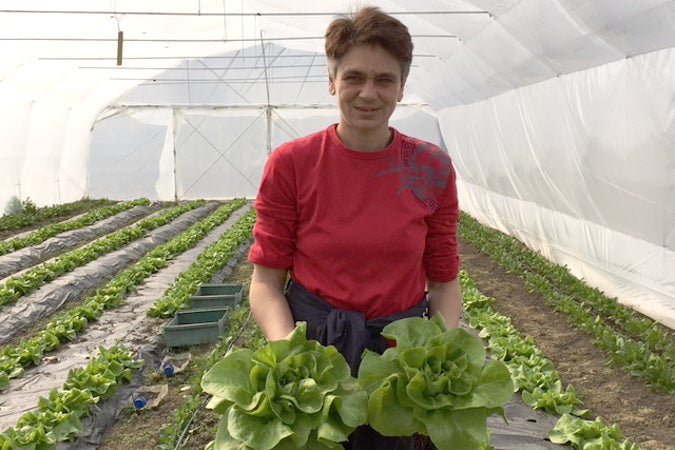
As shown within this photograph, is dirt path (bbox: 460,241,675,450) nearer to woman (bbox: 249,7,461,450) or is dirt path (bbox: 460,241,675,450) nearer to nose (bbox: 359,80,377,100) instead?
woman (bbox: 249,7,461,450)

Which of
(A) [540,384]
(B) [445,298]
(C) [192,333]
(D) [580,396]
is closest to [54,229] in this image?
(C) [192,333]

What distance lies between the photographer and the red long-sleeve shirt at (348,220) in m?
2.13

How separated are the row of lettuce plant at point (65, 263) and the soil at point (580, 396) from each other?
144 inches

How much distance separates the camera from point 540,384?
5.91m

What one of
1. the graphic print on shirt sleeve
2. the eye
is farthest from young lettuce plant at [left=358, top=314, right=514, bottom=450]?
the eye

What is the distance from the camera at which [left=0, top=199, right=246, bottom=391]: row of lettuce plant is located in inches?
268

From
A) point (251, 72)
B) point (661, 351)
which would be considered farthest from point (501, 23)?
point (251, 72)

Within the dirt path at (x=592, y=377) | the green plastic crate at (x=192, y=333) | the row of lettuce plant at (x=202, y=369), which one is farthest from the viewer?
the green plastic crate at (x=192, y=333)

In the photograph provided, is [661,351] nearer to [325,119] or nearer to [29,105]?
[29,105]

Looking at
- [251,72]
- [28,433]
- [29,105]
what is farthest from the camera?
[251,72]

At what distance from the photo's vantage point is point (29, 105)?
55.9ft

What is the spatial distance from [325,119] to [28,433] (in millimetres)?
18950

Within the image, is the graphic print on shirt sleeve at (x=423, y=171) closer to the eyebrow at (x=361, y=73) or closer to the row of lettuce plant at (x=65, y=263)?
the eyebrow at (x=361, y=73)

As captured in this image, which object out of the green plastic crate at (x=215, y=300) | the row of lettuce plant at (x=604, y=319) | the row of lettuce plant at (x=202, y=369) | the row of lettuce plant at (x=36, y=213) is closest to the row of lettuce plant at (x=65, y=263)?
the green plastic crate at (x=215, y=300)
